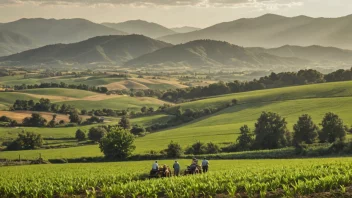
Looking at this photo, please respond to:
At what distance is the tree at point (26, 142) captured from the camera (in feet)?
344

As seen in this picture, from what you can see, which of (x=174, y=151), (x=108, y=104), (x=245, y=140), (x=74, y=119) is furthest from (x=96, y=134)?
(x=108, y=104)

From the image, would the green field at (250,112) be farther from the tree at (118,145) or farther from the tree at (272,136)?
the tree at (272,136)

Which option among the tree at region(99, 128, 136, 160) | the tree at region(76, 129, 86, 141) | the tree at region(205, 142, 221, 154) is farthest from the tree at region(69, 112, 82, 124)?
the tree at region(205, 142, 221, 154)

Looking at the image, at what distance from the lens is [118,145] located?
3068 inches

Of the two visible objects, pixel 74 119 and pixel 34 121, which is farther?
pixel 74 119

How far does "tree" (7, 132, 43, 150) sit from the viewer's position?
104750mm

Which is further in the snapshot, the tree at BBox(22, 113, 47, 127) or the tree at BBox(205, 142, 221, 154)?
the tree at BBox(22, 113, 47, 127)

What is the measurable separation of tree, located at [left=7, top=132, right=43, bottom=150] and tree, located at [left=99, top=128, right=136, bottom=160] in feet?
120

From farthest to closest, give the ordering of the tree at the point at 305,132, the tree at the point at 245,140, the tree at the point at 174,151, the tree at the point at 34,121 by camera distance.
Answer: the tree at the point at 34,121, the tree at the point at 245,140, the tree at the point at 305,132, the tree at the point at 174,151

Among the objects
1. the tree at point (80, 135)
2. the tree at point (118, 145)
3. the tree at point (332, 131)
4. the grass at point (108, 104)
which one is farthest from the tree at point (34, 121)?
the tree at point (332, 131)

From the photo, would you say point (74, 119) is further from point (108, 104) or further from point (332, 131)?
point (332, 131)

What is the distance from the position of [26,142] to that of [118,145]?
3974 centimetres

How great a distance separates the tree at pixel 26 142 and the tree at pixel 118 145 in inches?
1436

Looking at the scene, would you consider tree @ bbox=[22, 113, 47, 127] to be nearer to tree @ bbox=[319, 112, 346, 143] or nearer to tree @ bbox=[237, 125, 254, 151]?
tree @ bbox=[237, 125, 254, 151]
